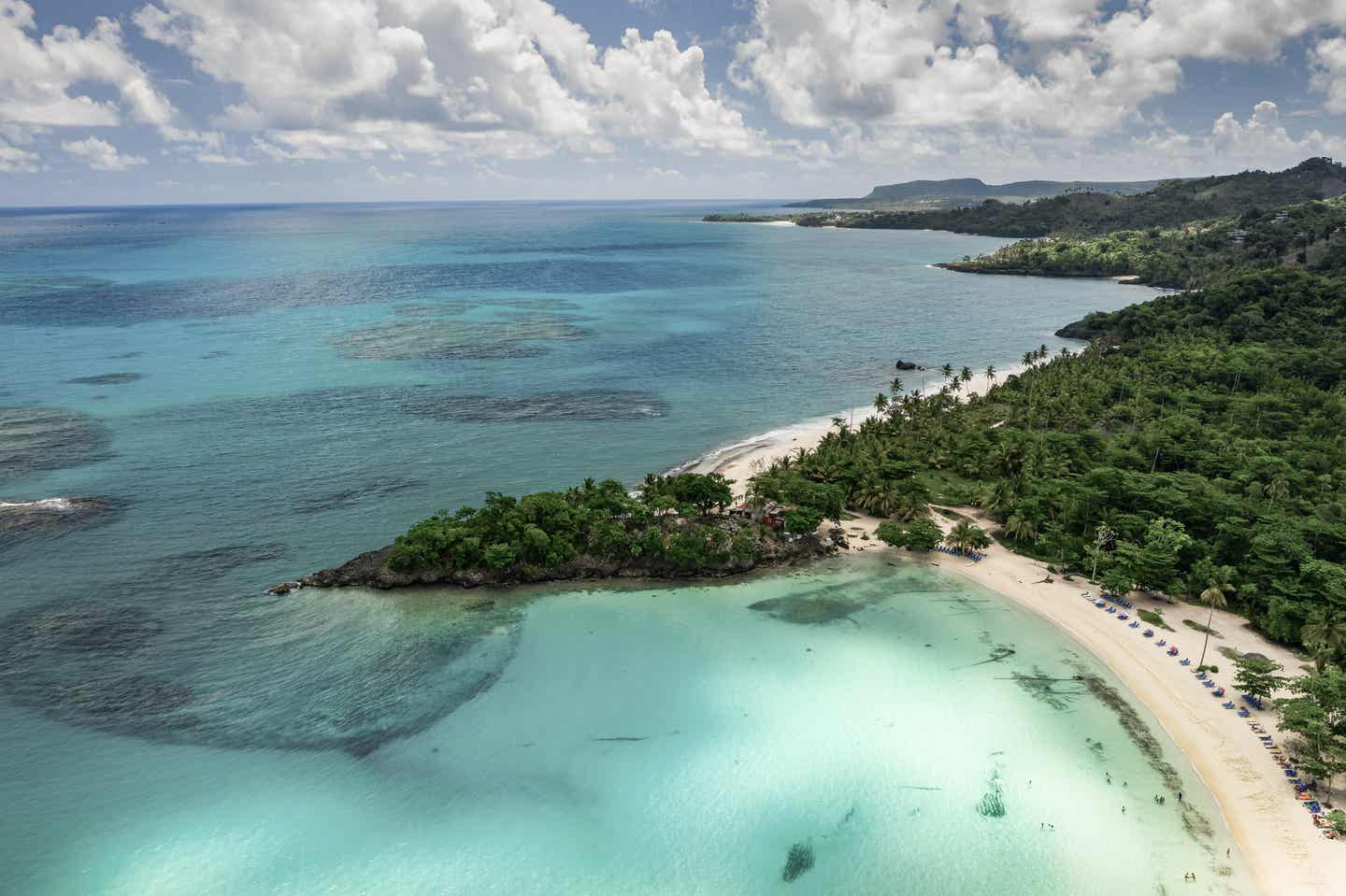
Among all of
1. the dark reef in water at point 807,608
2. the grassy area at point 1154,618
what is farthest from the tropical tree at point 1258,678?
the dark reef in water at point 807,608

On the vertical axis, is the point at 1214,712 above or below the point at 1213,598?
below

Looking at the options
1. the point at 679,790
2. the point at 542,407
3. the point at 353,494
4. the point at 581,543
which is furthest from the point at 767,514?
the point at 542,407

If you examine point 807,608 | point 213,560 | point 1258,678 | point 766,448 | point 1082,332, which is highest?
point 1082,332

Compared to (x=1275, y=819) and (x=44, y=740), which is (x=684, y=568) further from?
(x=44, y=740)

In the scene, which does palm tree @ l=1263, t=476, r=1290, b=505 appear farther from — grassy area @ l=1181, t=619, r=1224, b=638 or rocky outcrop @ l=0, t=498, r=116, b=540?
rocky outcrop @ l=0, t=498, r=116, b=540

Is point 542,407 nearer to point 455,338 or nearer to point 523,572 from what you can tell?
point 523,572

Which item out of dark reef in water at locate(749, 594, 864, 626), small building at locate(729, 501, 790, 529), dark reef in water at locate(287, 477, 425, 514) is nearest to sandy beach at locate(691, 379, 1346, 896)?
small building at locate(729, 501, 790, 529)

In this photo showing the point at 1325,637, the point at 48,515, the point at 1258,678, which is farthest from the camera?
the point at 48,515

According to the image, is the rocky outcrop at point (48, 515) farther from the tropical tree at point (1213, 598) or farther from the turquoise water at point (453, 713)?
the tropical tree at point (1213, 598)
